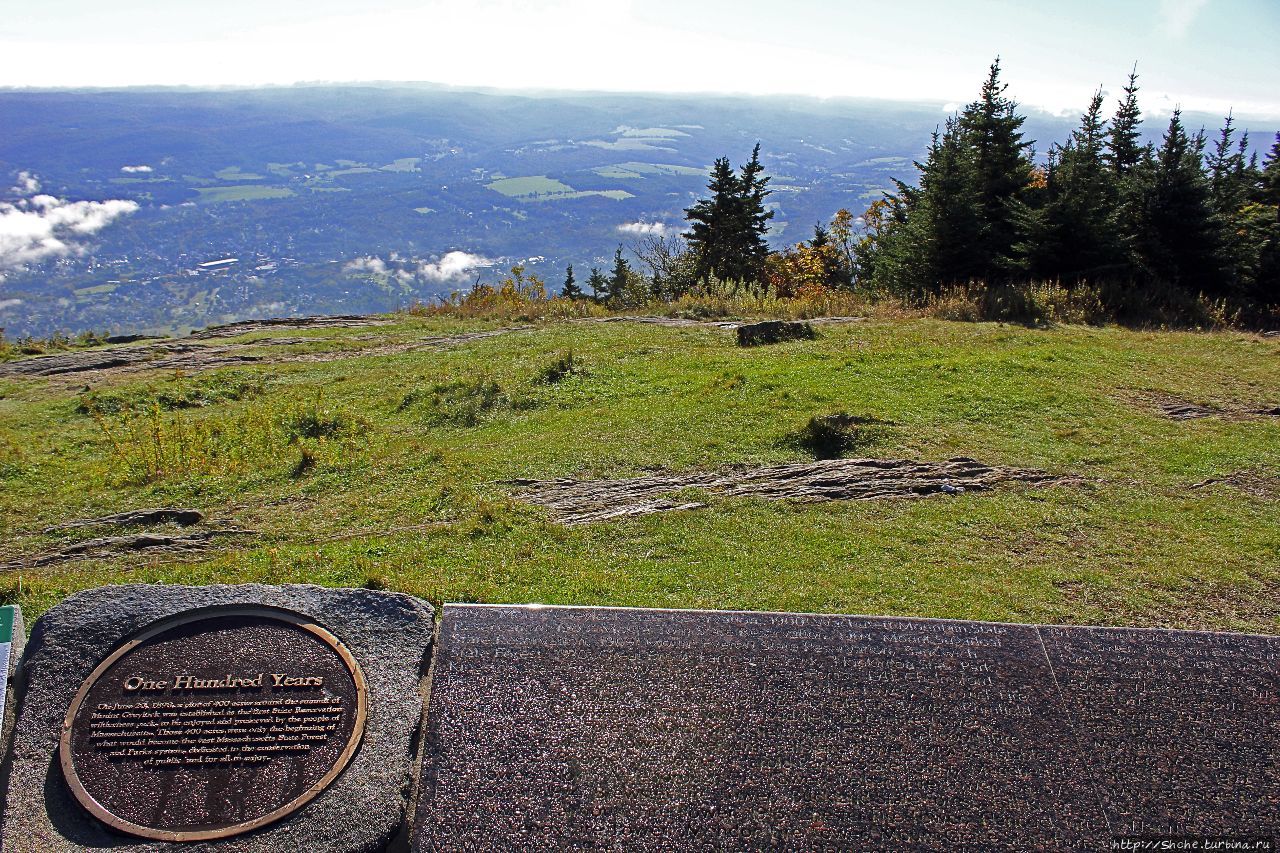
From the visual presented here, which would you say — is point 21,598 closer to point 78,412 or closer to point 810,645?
point 810,645

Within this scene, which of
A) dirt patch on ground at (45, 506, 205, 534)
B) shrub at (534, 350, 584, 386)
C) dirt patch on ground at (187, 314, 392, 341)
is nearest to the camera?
dirt patch on ground at (45, 506, 205, 534)

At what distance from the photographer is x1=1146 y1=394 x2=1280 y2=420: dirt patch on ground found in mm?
9688

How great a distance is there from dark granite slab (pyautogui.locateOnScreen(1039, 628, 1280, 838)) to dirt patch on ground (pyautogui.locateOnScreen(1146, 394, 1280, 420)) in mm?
6229

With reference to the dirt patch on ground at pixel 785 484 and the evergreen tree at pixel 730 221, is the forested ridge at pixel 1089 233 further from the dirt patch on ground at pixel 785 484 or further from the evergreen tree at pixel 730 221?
the evergreen tree at pixel 730 221

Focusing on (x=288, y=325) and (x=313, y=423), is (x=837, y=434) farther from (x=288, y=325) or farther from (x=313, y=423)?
(x=288, y=325)

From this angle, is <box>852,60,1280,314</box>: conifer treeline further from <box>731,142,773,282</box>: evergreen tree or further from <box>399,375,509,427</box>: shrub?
<box>731,142,773,282</box>: evergreen tree

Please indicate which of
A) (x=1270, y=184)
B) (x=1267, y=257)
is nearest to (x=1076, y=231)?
(x=1267, y=257)

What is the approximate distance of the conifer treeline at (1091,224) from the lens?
1694cm

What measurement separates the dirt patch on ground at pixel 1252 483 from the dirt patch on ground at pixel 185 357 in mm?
12613

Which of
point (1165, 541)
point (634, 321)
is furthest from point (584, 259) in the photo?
point (1165, 541)

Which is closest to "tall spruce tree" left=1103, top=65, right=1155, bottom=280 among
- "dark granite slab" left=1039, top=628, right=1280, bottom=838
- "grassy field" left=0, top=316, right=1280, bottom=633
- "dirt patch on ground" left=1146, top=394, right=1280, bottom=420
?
"grassy field" left=0, top=316, right=1280, bottom=633

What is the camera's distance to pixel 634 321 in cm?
1747

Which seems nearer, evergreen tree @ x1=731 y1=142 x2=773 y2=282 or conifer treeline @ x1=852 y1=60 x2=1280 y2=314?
conifer treeline @ x1=852 y1=60 x2=1280 y2=314

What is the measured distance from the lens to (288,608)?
4625mm
